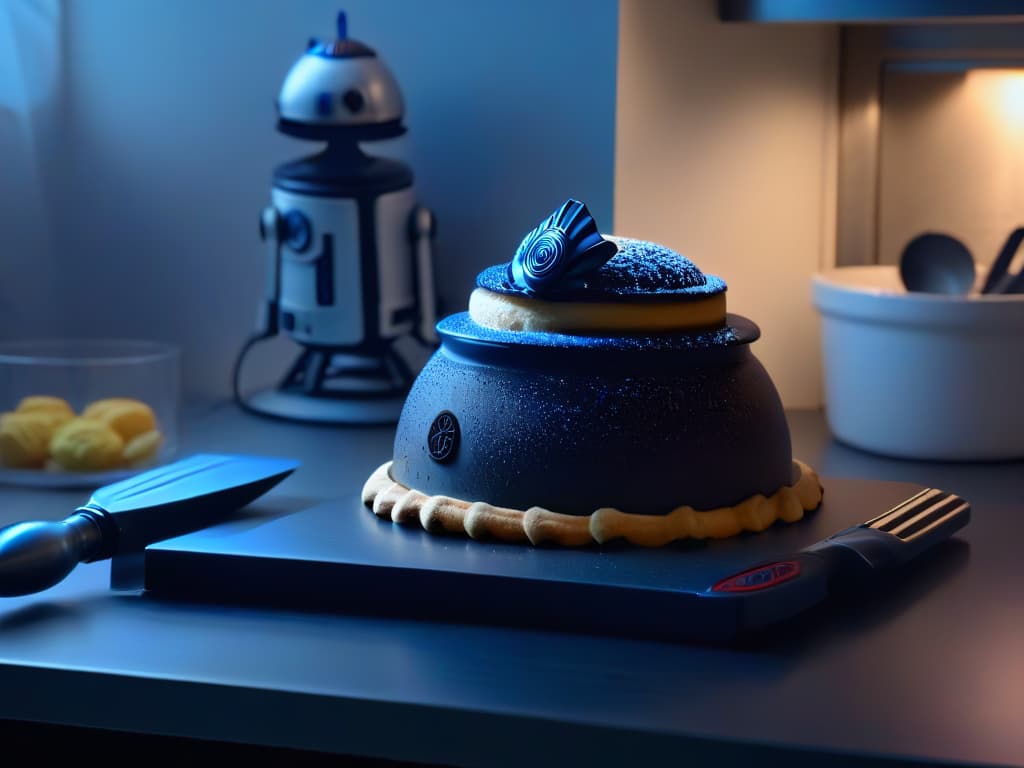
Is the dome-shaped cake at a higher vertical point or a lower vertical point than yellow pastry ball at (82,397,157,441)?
higher

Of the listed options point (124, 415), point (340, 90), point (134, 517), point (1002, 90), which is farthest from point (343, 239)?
A: point (1002, 90)

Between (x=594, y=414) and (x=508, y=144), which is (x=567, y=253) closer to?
(x=594, y=414)

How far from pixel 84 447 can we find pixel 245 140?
491 millimetres

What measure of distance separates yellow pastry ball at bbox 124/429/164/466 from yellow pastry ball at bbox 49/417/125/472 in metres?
0.02

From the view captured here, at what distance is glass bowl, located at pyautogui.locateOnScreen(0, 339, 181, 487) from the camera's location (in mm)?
1161

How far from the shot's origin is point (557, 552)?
0.84 m

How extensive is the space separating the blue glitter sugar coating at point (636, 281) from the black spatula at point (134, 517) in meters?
0.23

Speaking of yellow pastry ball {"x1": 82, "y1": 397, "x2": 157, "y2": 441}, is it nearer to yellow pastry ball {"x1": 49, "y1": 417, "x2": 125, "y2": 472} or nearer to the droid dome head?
yellow pastry ball {"x1": 49, "y1": 417, "x2": 125, "y2": 472}

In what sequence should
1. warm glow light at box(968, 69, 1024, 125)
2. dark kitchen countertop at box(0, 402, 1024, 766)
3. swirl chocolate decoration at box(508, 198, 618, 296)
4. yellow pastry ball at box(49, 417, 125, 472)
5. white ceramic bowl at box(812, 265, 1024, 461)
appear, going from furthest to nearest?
1. warm glow light at box(968, 69, 1024, 125)
2. white ceramic bowl at box(812, 265, 1024, 461)
3. yellow pastry ball at box(49, 417, 125, 472)
4. swirl chocolate decoration at box(508, 198, 618, 296)
5. dark kitchen countertop at box(0, 402, 1024, 766)

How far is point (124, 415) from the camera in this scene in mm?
1206

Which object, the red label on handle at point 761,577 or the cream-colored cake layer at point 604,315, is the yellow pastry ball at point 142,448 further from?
the red label on handle at point 761,577

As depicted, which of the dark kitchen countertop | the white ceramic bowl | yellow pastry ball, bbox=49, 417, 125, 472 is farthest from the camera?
the white ceramic bowl

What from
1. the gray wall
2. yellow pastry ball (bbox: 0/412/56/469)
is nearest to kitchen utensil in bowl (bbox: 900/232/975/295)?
the gray wall

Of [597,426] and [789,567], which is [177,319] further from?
[789,567]
